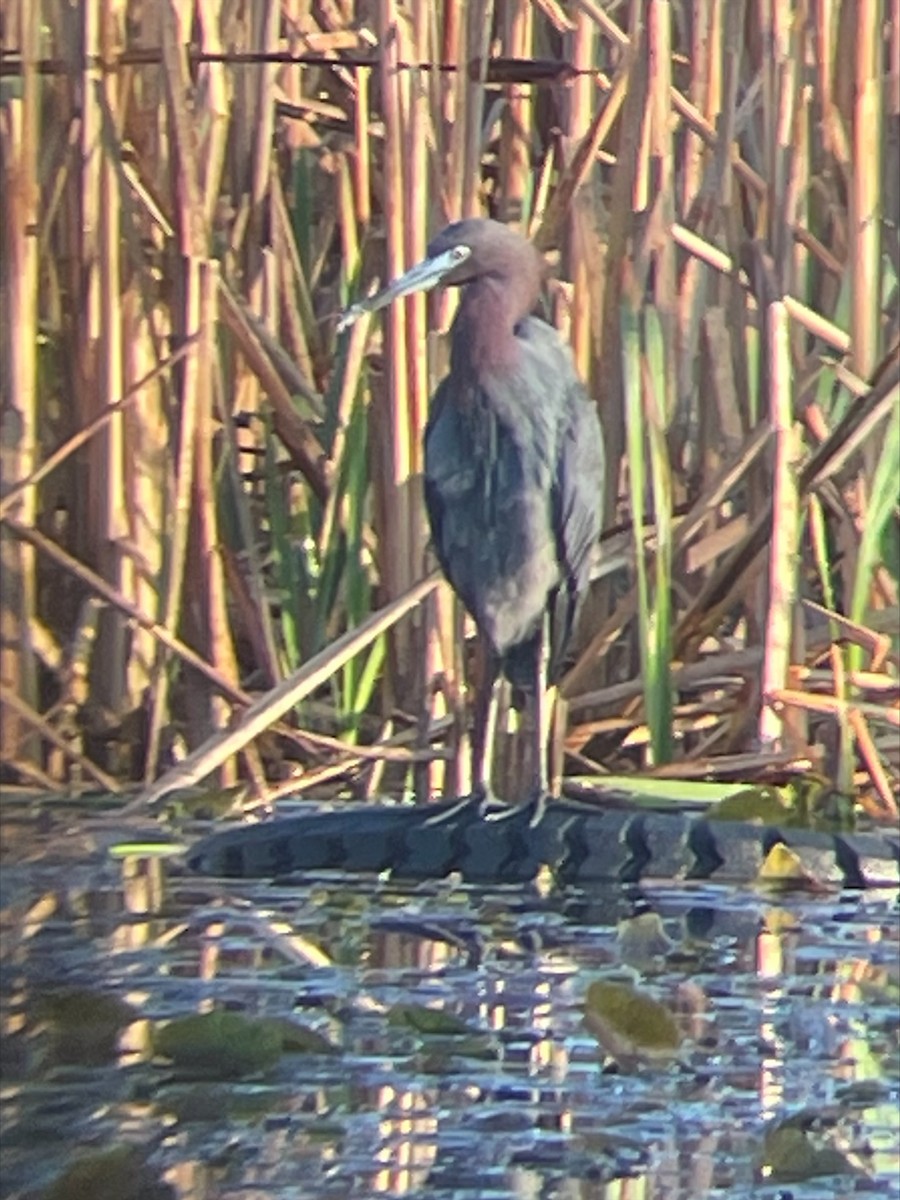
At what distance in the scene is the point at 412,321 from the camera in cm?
244

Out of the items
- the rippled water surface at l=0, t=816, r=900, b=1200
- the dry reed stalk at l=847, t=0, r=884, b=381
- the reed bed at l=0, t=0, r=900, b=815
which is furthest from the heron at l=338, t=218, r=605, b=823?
the dry reed stalk at l=847, t=0, r=884, b=381

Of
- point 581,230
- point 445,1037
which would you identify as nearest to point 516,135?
point 581,230

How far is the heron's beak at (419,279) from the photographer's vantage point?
215 centimetres

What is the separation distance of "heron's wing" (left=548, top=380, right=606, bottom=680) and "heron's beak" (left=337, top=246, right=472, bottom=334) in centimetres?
14

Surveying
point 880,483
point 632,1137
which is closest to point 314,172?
point 880,483

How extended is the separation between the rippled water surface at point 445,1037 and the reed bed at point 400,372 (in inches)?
13.1

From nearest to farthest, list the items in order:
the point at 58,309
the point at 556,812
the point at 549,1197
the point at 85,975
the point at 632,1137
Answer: the point at 549,1197
the point at 632,1137
the point at 85,975
the point at 556,812
the point at 58,309

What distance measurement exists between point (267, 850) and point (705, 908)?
0.30 meters

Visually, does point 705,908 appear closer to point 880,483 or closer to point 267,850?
point 267,850

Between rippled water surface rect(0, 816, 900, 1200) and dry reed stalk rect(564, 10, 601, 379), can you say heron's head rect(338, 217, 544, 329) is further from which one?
rippled water surface rect(0, 816, 900, 1200)

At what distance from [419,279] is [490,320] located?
9 cm

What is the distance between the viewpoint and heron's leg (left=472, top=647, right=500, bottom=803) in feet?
7.44

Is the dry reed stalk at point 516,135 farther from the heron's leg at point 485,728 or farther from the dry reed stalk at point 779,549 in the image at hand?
the heron's leg at point 485,728

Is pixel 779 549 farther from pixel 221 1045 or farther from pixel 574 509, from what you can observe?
pixel 221 1045
